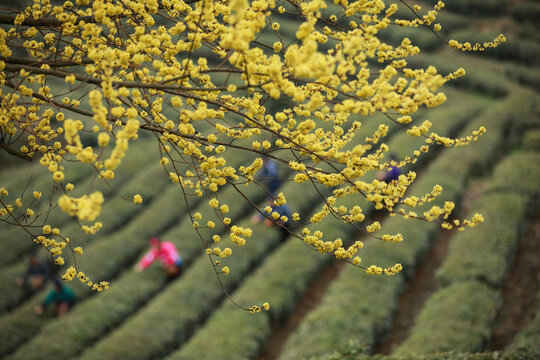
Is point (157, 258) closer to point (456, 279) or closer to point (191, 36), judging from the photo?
point (456, 279)

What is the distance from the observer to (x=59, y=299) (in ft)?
32.4

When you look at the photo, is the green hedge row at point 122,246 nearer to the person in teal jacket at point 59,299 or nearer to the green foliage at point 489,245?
the person in teal jacket at point 59,299

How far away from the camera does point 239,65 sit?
3186mm

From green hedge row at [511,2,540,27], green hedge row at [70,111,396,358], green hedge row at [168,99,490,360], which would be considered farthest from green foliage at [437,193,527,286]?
green hedge row at [511,2,540,27]

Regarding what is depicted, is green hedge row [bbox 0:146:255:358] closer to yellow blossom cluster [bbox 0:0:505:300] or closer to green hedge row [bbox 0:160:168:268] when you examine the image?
green hedge row [bbox 0:160:168:268]

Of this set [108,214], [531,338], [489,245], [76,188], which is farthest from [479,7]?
[531,338]

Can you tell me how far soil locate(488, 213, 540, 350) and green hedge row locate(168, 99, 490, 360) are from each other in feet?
9.69

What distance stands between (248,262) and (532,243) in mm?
6947

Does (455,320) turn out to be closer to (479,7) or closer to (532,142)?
(532,142)

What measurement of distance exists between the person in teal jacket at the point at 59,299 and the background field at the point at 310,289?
0.26 m

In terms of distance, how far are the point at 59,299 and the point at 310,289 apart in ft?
19.1

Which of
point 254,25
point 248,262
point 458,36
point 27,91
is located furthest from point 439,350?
point 458,36

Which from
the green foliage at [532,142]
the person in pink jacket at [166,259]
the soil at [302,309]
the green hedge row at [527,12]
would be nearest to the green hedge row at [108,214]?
the person in pink jacket at [166,259]

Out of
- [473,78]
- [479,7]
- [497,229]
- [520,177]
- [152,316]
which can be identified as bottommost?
[152,316]
